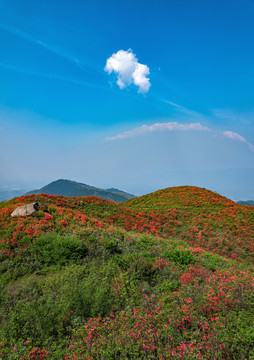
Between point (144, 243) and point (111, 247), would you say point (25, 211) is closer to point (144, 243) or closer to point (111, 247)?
point (111, 247)

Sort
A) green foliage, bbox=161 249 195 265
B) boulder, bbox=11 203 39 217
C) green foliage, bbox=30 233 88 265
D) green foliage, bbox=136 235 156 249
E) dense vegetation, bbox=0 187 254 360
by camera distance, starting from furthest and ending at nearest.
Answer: boulder, bbox=11 203 39 217 → green foliage, bbox=136 235 156 249 → green foliage, bbox=161 249 195 265 → green foliage, bbox=30 233 88 265 → dense vegetation, bbox=0 187 254 360

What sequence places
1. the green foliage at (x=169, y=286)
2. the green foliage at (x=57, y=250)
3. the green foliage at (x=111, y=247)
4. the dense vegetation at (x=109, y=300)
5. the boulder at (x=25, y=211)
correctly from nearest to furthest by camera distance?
the dense vegetation at (x=109, y=300)
the green foliage at (x=169, y=286)
the green foliage at (x=57, y=250)
the green foliage at (x=111, y=247)
the boulder at (x=25, y=211)

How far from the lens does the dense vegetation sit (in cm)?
446

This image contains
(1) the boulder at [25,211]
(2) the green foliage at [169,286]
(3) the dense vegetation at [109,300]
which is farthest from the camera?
(1) the boulder at [25,211]

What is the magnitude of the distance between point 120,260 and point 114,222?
11943 mm

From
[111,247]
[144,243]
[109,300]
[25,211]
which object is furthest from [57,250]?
[25,211]

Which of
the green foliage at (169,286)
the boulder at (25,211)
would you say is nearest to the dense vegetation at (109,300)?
the green foliage at (169,286)

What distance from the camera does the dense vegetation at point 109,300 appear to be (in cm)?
446

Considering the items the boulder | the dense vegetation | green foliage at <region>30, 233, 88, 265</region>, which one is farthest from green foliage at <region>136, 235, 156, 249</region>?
the boulder

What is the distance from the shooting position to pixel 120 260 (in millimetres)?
9805

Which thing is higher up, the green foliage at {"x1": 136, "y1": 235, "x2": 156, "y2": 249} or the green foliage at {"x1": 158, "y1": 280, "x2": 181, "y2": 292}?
the green foliage at {"x1": 158, "y1": 280, "x2": 181, "y2": 292}

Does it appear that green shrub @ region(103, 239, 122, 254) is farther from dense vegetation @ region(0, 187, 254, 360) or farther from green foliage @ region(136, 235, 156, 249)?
green foliage @ region(136, 235, 156, 249)

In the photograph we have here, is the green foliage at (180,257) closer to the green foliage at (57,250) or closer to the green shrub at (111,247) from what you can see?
the green shrub at (111,247)

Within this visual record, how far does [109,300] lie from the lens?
20.5ft
